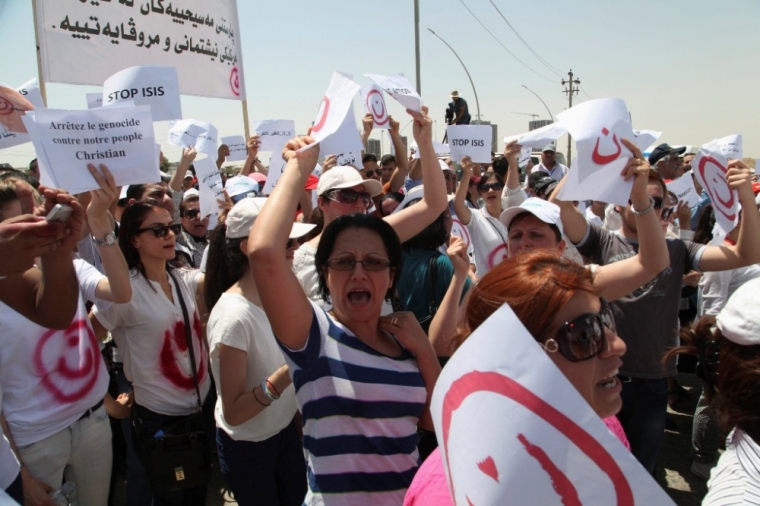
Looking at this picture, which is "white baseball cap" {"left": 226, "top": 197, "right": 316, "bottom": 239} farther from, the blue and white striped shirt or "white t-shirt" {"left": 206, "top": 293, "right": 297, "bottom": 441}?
the blue and white striped shirt

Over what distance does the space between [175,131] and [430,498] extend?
5.53 metres

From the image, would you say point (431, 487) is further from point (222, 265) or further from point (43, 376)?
point (43, 376)

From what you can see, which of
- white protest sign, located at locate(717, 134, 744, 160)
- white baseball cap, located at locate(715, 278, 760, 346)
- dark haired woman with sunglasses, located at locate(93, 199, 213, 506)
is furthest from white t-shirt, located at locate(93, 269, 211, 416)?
white protest sign, located at locate(717, 134, 744, 160)

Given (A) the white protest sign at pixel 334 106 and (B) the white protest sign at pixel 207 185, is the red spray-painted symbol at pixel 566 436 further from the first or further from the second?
(B) the white protest sign at pixel 207 185

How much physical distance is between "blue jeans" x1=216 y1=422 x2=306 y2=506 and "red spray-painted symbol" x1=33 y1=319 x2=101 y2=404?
651 millimetres

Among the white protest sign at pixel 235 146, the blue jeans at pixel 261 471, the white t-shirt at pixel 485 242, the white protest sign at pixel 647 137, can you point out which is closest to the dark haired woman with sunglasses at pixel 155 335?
the blue jeans at pixel 261 471

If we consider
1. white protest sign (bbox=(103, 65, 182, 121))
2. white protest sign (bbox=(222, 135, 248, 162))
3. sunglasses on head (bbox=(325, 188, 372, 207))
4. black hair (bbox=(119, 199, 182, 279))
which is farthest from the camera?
white protest sign (bbox=(222, 135, 248, 162))

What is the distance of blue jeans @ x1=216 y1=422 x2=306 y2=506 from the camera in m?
2.38

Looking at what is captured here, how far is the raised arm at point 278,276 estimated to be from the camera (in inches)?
61.7

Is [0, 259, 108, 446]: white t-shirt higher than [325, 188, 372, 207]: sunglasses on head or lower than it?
lower

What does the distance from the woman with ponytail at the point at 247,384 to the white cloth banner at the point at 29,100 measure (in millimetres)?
2539

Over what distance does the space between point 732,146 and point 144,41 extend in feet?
17.7

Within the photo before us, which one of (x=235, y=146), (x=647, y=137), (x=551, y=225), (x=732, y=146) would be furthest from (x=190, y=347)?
(x=235, y=146)

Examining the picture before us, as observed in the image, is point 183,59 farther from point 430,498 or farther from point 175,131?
point 430,498
